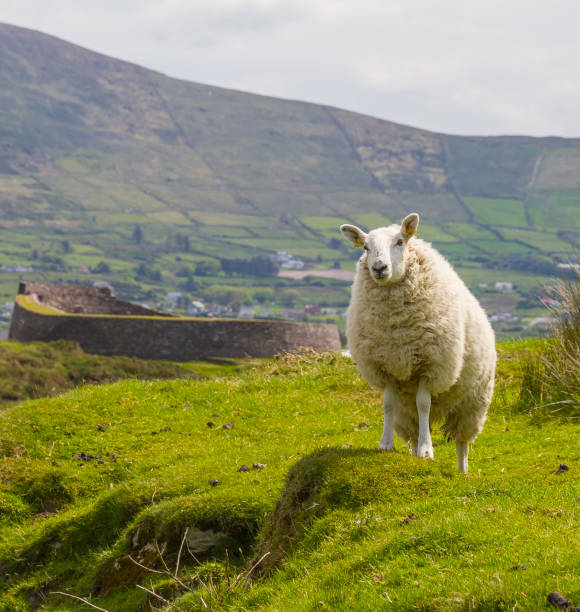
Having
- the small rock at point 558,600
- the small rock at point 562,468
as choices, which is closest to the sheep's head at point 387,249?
the small rock at point 562,468

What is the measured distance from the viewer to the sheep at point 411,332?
9227mm

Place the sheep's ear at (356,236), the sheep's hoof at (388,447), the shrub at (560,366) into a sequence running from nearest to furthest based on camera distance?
A: the sheep's hoof at (388,447)
the sheep's ear at (356,236)
the shrub at (560,366)

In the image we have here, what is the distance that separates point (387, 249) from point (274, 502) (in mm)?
3387

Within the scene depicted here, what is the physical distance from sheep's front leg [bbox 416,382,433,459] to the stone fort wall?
41444 millimetres

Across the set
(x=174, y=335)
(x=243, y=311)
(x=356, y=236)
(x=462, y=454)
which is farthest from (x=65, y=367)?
(x=243, y=311)

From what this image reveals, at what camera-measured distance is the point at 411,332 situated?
924cm

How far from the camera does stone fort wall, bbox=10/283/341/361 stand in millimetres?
51781

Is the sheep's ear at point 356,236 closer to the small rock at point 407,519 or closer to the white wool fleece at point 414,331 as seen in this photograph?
the white wool fleece at point 414,331

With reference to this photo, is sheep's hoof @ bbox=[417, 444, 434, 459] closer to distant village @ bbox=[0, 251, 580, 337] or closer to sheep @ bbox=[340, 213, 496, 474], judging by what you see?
sheep @ bbox=[340, 213, 496, 474]

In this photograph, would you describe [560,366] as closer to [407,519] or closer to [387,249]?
[387,249]

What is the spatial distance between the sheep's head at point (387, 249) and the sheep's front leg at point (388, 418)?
132 cm

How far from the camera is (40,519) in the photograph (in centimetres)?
1202

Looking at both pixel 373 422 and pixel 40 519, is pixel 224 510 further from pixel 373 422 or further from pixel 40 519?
pixel 373 422

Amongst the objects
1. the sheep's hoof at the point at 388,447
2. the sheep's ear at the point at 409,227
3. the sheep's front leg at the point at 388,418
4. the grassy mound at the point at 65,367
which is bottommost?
the grassy mound at the point at 65,367
